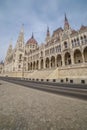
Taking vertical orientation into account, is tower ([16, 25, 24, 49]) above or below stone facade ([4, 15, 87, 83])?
above

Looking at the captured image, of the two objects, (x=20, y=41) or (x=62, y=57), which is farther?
(x=20, y=41)

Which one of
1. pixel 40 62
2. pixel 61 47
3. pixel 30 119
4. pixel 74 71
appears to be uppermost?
pixel 61 47

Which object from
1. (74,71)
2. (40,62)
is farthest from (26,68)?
(74,71)

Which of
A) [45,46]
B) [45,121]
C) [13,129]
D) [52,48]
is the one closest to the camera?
[13,129]

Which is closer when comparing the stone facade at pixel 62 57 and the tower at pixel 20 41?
the stone facade at pixel 62 57

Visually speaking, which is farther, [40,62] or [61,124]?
[40,62]

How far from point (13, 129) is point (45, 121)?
1.46m

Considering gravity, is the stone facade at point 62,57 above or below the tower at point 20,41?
below

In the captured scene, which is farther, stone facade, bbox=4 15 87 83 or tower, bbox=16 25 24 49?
tower, bbox=16 25 24 49

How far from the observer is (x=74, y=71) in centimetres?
2652

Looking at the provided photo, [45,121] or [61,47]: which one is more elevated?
[61,47]

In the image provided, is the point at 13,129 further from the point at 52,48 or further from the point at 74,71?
the point at 52,48

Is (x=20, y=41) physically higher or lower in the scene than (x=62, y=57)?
higher

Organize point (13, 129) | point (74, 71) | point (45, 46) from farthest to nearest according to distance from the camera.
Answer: point (45, 46) < point (74, 71) < point (13, 129)
